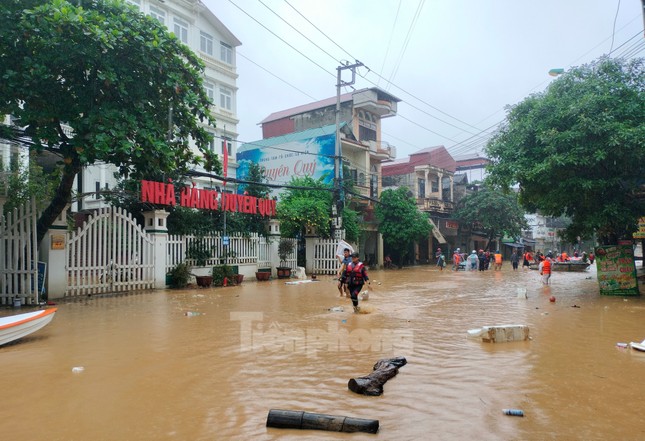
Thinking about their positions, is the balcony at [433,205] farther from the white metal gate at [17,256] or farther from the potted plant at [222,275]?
the white metal gate at [17,256]

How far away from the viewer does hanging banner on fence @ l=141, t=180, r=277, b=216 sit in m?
15.9

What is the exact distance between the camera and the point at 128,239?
48.3 ft

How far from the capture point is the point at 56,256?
40.2 feet

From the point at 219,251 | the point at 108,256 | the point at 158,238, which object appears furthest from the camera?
the point at 219,251

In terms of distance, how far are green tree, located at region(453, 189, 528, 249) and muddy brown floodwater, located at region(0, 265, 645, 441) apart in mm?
31423

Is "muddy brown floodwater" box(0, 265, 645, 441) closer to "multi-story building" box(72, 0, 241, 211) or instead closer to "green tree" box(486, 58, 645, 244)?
"green tree" box(486, 58, 645, 244)

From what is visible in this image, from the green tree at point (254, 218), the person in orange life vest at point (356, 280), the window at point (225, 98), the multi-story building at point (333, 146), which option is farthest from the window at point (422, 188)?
the person in orange life vest at point (356, 280)

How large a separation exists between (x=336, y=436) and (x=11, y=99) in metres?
10.7

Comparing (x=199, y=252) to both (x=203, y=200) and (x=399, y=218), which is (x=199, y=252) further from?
(x=399, y=218)

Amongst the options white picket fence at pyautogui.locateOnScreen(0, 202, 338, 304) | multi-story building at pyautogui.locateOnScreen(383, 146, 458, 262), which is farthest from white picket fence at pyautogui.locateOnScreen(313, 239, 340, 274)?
multi-story building at pyautogui.locateOnScreen(383, 146, 458, 262)

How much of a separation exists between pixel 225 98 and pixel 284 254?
504 inches

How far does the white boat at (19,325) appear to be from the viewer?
21.6ft

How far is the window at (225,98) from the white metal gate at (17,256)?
63.6 ft

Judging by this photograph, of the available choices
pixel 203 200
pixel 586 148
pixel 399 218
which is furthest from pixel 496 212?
pixel 203 200
